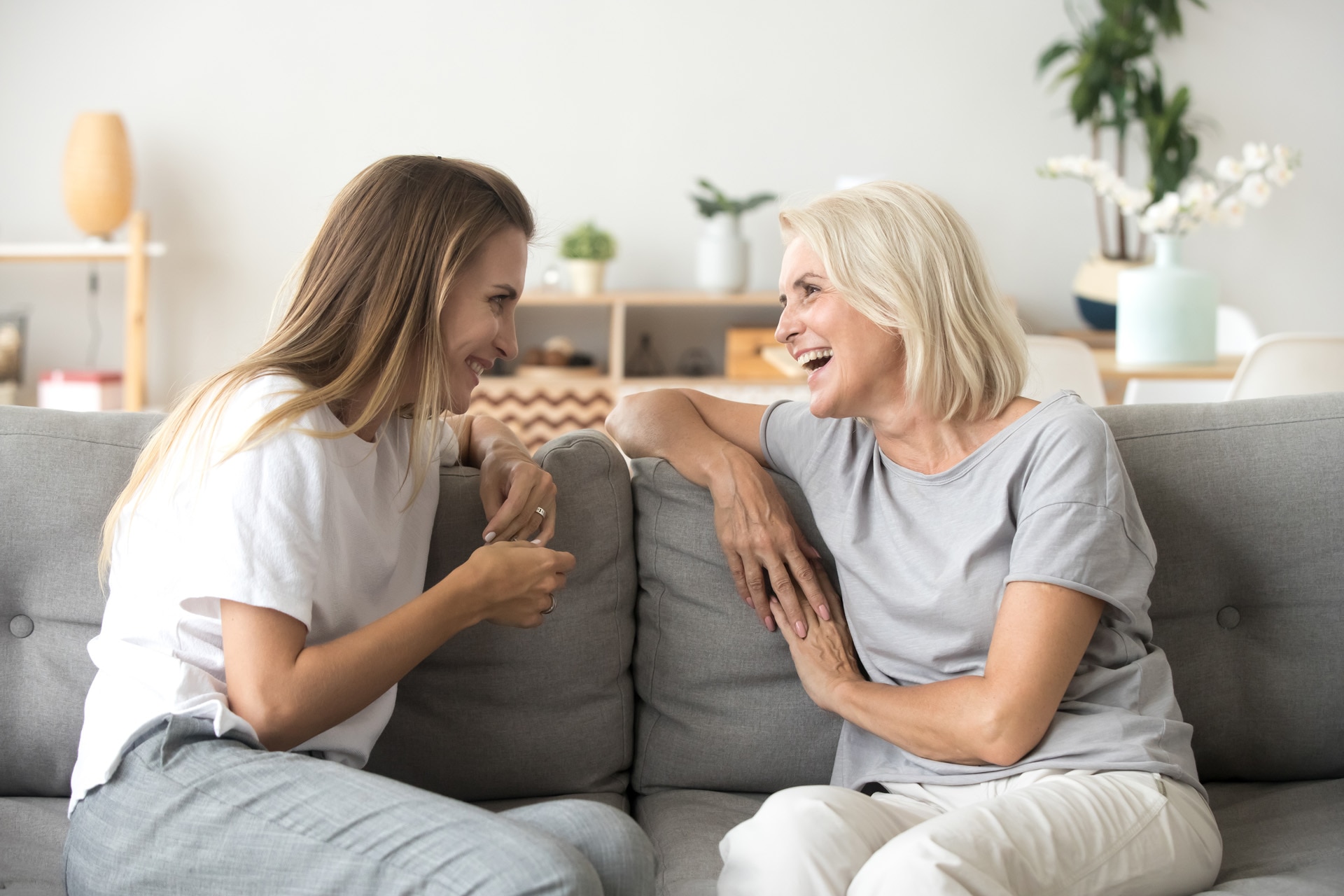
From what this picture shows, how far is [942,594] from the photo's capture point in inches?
49.4

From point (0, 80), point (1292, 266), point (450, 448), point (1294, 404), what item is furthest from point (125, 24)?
point (1292, 266)

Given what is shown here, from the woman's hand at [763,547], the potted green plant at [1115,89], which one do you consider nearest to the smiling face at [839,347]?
the woman's hand at [763,547]

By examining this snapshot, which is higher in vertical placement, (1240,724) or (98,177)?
(98,177)

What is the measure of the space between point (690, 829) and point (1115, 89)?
12.8 ft

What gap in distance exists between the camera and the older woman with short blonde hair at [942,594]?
1081mm

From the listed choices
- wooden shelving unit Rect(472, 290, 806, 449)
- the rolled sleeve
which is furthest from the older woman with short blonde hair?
wooden shelving unit Rect(472, 290, 806, 449)

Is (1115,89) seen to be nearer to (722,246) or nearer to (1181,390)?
(722,246)

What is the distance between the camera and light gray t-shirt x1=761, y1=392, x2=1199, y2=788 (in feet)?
3.83

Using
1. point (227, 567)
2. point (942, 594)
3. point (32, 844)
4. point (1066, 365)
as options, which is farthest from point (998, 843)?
point (1066, 365)

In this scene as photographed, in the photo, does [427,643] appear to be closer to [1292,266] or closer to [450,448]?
[450,448]

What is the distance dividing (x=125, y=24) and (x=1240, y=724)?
4560mm

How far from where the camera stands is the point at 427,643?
114 cm

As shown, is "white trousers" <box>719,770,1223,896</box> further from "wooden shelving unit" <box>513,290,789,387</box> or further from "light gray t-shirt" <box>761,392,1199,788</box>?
"wooden shelving unit" <box>513,290,789,387</box>

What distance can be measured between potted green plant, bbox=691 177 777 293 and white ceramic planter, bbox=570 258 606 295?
15.5 inches
